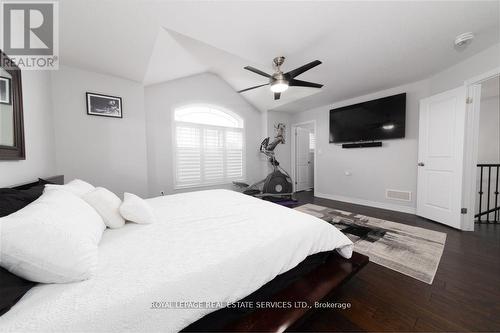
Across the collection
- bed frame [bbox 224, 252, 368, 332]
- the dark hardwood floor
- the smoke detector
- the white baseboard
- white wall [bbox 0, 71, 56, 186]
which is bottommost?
the dark hardwood floor

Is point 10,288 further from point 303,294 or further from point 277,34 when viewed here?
point 277,34

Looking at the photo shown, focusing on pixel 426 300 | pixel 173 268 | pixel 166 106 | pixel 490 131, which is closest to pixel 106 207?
pixel 173 268

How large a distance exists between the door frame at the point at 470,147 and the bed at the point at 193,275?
98.4 inches

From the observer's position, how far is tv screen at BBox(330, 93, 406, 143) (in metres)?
3.52

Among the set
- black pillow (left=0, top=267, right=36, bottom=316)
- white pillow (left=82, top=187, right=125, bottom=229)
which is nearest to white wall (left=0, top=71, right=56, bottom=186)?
white pillow (left=82, top=187, right=125, bottom=229)

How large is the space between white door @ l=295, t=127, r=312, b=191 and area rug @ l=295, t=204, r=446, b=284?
257 centimetres

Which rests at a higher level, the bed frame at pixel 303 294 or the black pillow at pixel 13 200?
the black pillow at pixel 13 200

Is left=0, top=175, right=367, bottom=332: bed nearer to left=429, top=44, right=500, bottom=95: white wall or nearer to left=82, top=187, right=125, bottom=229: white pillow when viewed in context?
left=82, top=187, right=125, bottom=229: white pillow

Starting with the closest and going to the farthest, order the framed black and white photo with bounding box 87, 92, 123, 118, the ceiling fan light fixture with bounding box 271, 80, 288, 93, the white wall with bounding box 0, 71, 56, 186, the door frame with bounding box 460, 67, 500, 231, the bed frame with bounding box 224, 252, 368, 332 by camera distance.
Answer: the bed frame with bounding box 224, 252, 368, 332 < the white wall with bounding box 0, 71, 56, 186 < the ceiling fan light fixture with bounding box 271, 80, 288, 93 < the door frame with bounding box 460, 67, 500, 231 < the framed black and white photo with bounding box 87, 92, 123, 118

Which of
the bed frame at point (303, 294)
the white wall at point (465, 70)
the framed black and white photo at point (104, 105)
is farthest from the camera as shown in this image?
the framed black and white photo at point (104, 105)

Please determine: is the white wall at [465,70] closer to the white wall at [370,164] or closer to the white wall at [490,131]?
the white wall at [370,164]

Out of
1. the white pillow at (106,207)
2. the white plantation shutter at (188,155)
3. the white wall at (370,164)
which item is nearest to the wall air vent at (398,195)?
the white wall at (370,164)

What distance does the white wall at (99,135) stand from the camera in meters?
2.52

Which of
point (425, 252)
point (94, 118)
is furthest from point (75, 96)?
point (425, 252)
